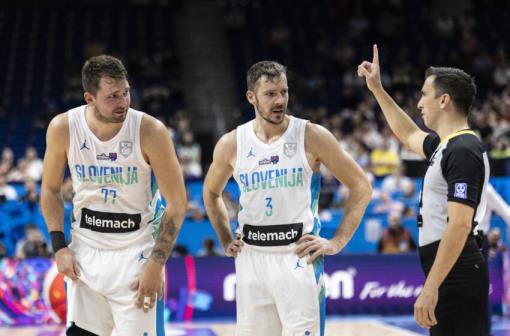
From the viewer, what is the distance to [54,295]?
11.2 meters

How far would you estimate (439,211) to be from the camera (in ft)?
15.2

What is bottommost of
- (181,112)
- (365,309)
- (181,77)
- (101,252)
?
(365,309)

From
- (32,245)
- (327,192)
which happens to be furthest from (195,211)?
(32,245)

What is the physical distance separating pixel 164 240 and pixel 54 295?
6620mm

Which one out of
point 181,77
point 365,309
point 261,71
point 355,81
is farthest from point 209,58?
point 261,71

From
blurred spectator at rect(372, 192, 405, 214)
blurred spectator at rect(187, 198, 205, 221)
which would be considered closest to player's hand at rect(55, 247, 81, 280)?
blurred spectator at rect(187, 198, 205, 221)

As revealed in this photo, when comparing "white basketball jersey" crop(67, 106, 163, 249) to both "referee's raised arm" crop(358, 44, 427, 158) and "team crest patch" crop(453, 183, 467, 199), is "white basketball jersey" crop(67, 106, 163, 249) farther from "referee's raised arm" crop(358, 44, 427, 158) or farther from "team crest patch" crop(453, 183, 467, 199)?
"team crest patch" crop(453, 183, 467, 199)

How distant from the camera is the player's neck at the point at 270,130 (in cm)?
537

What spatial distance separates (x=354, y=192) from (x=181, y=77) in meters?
18.0

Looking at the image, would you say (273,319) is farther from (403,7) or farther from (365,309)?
(403,7)

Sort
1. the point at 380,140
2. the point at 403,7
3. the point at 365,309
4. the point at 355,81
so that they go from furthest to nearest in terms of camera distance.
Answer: the point at 403,7, the point at 355,81, the point at 380,140, the point at 365,309

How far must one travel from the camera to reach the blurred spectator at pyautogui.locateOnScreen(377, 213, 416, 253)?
12.7 meters

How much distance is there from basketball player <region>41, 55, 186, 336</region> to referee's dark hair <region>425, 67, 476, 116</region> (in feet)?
5.23

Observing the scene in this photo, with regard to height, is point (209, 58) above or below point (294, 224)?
above
